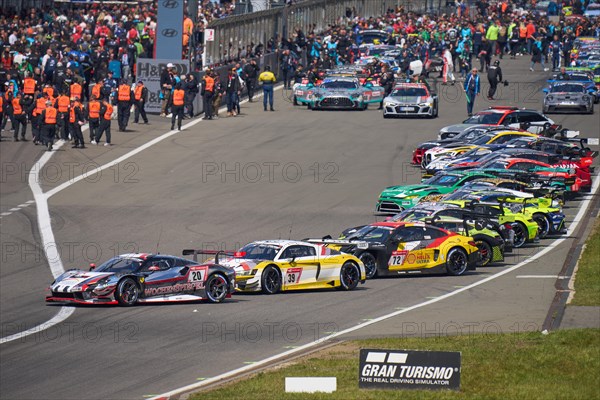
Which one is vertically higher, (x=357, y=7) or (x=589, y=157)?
(x=357, y=7)

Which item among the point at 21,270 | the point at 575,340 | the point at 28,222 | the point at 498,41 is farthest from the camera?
the point at 498,41

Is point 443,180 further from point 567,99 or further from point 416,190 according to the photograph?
point 567,99

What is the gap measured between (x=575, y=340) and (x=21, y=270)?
13.4 meters

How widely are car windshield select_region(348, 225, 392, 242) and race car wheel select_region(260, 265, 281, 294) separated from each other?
8.27ft

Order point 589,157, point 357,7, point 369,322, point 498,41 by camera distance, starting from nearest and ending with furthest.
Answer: point 369,322 < point 589,157 < point 498,41 < point 357,7

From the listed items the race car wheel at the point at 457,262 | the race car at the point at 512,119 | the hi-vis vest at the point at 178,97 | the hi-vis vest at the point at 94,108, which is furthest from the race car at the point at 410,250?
the hi-vis vest at the point at 178,97

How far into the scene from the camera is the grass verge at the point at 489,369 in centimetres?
1714

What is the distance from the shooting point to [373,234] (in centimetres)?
2791

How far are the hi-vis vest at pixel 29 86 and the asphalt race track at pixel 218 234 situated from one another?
239cm

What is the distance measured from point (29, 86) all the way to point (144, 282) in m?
21.9

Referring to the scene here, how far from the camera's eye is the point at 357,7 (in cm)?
8219

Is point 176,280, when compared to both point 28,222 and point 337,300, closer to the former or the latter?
point 337,300

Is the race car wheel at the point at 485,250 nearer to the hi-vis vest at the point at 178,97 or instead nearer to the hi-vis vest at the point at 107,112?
the hi-vis vest at the point at 107,112

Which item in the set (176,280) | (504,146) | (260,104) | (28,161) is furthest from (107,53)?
(176,280)
